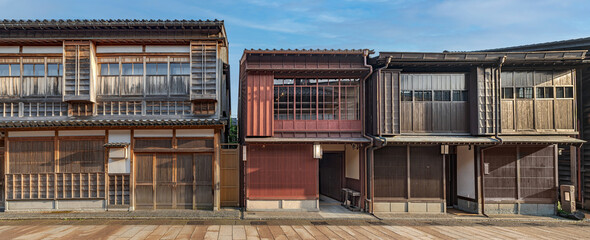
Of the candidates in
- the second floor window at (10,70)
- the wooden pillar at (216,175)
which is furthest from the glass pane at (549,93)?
the second floor window at (10,70)

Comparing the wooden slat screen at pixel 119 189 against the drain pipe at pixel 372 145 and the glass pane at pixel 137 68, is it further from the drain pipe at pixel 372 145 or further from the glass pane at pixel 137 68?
the drain pipe at pixel 372 145

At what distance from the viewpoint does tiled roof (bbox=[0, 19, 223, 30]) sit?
1527cm

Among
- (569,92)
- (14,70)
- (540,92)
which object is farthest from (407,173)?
(14,70)

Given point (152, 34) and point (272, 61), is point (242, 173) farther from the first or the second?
point (152, 34)

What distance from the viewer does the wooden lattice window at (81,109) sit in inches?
621

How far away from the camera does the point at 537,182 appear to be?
16203 mm

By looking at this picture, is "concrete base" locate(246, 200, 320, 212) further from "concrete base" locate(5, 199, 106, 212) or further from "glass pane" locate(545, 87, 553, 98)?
"glass pane" locate(545, 87, 553, 98)

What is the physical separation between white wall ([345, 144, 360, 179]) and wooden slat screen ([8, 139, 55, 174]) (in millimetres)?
15163

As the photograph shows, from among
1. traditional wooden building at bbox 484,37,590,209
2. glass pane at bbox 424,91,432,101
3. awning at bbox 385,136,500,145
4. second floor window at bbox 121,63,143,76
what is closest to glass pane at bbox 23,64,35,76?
second floor window at bbox 121,63,143,76

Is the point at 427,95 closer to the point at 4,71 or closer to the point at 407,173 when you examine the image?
the point at 407,173

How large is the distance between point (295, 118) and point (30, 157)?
13.1 meters

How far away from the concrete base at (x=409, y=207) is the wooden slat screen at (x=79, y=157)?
13.9 meters

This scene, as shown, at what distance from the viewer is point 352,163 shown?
696 inches

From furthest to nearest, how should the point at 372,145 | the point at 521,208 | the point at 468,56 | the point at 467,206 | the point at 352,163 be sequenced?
the point at 352,163
the point at 467,206
the point at 521,208
the point at 372,145
the point at 468,56
